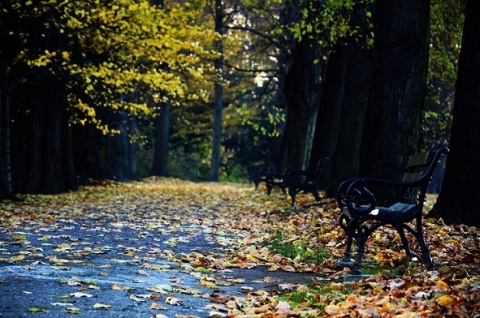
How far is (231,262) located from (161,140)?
101ft

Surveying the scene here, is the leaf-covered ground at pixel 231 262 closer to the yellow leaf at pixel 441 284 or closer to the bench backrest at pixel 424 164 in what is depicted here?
the yellow leaf at pixel 441 284

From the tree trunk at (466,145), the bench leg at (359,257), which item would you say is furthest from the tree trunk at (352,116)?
the bench leg at (359,257)

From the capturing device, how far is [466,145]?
406 inches

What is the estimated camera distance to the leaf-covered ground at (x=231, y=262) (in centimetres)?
534

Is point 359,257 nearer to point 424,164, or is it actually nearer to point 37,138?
point 424,164

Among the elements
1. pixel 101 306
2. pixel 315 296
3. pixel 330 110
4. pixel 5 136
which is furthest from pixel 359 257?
pixel 330 110

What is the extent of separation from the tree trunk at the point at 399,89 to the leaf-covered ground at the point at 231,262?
4.54 ft

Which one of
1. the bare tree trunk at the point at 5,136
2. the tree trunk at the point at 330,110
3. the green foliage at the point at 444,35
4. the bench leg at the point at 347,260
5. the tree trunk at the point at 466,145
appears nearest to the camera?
the bench leg at the point at 347,260

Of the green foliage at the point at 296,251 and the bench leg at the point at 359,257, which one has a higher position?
the bench leg at the point at 359,257

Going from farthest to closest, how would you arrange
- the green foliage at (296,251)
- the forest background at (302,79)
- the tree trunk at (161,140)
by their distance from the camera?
the tree trunk at (161,140) → the forest background at (302,79) → the green foliage at (296,251)

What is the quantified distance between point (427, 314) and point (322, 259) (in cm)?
367

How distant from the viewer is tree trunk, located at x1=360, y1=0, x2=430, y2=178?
11703mm

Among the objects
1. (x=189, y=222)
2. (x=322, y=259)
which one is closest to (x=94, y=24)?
(x=189, y=222)

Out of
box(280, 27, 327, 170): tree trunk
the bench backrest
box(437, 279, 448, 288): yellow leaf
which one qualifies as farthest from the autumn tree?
box(437, 279, 448, 288): yellow leaf
